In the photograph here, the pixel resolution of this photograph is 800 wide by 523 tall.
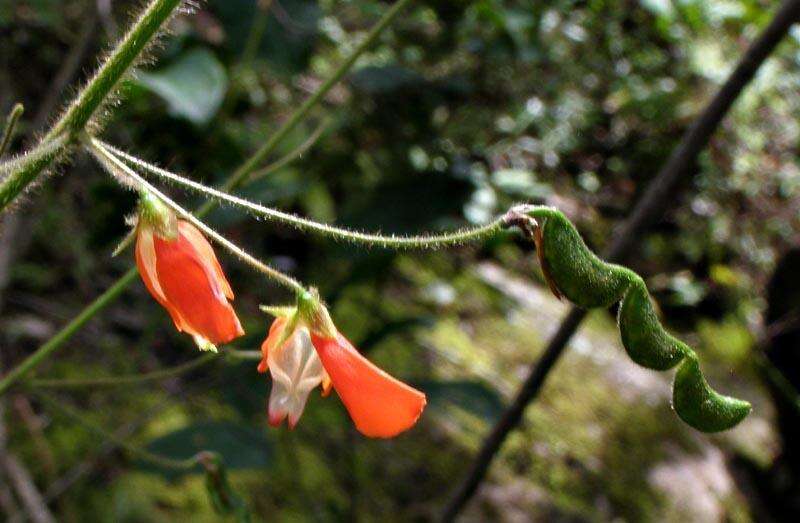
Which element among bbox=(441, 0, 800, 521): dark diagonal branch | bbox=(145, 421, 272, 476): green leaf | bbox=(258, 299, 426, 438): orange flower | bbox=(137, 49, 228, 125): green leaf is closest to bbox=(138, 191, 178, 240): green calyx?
bbox=(258, 299, 426, 438): orange flower

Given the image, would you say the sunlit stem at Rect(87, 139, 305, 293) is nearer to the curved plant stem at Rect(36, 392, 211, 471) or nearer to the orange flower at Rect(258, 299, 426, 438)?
the orange flower at Rect(258, 299, 426, 438)

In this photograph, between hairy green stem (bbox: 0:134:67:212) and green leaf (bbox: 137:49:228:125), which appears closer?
Result: hairy green stem (bbox: 0:134:67:212)

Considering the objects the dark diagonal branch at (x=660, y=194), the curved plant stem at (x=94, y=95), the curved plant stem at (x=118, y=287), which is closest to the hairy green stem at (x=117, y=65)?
the curved plant stem at (x=94, y=95)

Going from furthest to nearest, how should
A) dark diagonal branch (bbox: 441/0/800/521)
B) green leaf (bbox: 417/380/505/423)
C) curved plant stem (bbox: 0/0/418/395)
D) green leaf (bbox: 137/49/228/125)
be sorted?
1. green leaf (bbox: 417/380/505/423)
2. green leaf (bbox: 137/49/228/125)
3. dark diagonal branch (bbox: 441/0/800/521)
4. curved plant stem (bbox: 0/0/418/395)

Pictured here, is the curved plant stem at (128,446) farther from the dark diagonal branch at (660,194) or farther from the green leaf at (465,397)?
the green leaf at (465,397)

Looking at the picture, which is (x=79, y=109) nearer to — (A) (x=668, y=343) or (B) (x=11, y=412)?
(A) (x=668, y=343)

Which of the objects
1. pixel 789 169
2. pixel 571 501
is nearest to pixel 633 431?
pixel 571 501
